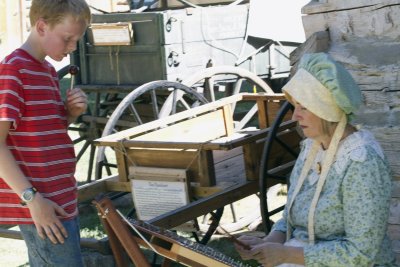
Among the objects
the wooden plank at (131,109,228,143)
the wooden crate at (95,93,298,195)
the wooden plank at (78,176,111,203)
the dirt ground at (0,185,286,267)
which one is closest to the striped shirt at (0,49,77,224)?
the wooden crate at (95,93,298,195)

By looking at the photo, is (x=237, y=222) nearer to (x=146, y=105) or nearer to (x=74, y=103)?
(x=146, y=105)

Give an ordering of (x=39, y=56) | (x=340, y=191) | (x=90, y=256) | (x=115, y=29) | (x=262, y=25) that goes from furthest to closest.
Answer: (x=262, y=25), (x=115, y=29), (x=90, y=256), (x=39, y=56), (x=340, y=191)

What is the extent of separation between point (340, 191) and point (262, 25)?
226 inches

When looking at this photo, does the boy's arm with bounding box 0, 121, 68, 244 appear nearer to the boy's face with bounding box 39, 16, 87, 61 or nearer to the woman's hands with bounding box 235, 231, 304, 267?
the boy's face with bounding box 39, 16, 87, 61

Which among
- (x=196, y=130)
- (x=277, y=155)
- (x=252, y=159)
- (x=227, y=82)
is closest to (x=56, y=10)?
(x=252, y=159)

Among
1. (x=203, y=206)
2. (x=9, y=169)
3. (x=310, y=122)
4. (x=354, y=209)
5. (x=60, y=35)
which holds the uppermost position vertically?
(x=60, y=35)

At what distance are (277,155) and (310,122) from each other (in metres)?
1.96

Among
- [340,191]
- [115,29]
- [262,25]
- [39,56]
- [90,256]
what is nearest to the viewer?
[340,191]

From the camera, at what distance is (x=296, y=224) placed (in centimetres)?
289

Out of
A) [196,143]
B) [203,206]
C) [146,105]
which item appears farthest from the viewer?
[146,105]

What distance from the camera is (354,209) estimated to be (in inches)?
103

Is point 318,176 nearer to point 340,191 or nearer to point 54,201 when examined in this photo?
point 340,191

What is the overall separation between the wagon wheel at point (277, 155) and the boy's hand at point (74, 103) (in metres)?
1.41

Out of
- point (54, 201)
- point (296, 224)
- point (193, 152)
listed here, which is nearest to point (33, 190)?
point (54, 201)
